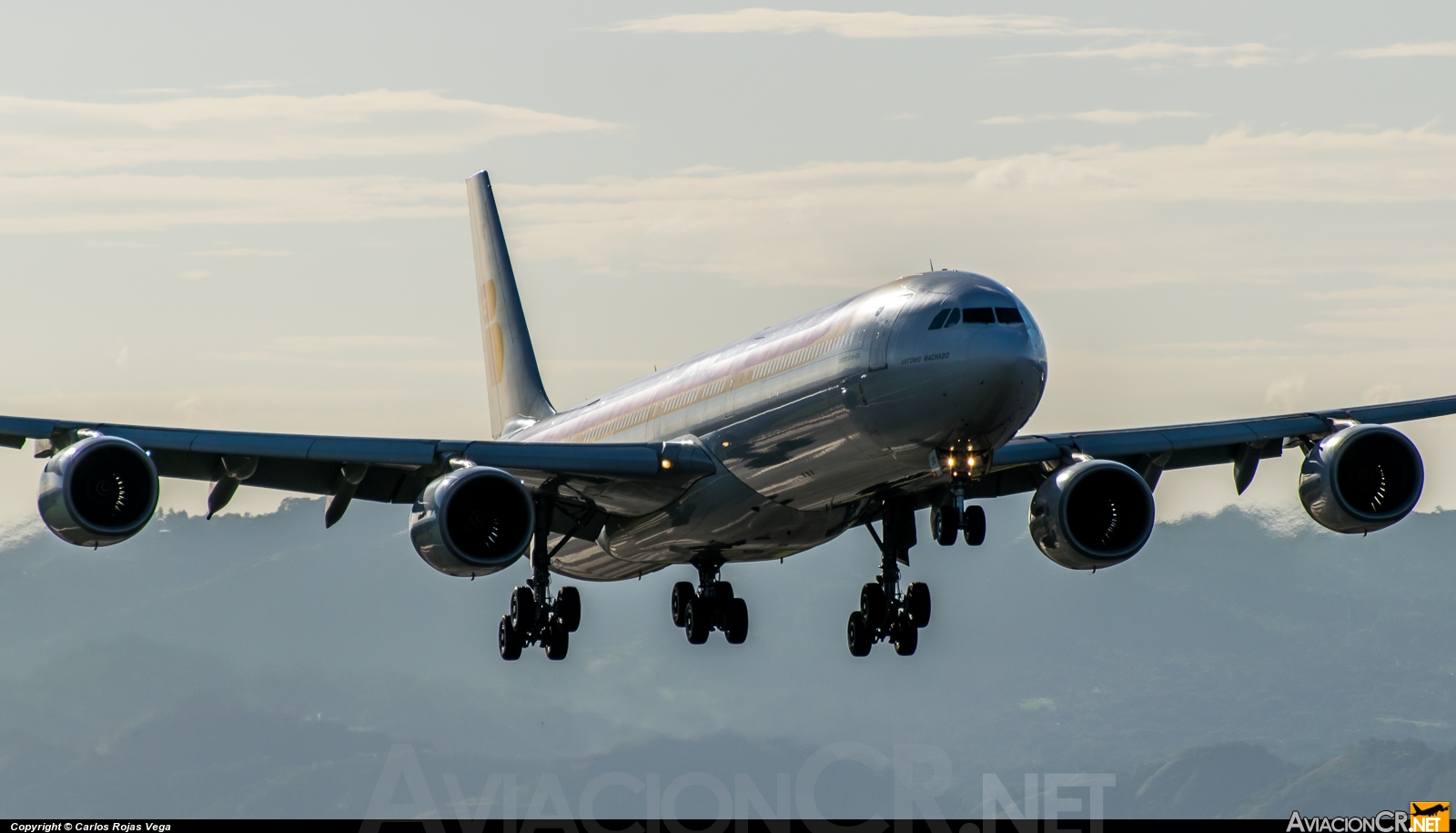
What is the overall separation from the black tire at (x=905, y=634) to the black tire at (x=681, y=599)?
5490 millimetres

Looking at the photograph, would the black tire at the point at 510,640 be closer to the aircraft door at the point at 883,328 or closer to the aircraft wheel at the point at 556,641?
the aircraft wheel at the point at 556,641

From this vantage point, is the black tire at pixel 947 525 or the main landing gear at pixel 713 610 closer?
the black tire at pixel 947 525

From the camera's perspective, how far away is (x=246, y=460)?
37281 mm

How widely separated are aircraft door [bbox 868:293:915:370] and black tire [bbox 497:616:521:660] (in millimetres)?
12839

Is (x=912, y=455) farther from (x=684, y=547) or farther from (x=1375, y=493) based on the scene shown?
(x=1375, y=493)

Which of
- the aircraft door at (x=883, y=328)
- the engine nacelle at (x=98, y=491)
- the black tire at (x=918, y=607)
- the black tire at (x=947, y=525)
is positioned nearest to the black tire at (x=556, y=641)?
the black tire at (x=918, y=607)

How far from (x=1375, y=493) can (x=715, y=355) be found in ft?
46.5

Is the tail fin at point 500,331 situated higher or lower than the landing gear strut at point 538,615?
higher

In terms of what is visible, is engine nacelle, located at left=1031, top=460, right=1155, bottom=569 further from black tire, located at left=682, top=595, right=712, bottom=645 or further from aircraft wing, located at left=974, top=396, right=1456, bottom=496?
black tire, located at left=682, top=595, right=712, bottom=645

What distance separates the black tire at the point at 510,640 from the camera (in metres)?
40.9

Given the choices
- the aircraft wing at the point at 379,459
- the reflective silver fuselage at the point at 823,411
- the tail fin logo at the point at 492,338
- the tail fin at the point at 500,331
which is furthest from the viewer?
the tail fin logo at the point at 492,338

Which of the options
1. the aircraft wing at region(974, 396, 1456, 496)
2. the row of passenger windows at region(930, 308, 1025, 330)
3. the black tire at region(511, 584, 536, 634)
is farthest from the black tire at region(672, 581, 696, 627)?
the row of passenger windows at region(930, 308, 1025, 330)

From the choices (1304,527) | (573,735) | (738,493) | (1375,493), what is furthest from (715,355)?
(573,735)

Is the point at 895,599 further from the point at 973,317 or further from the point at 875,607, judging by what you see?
the point at 973,317
